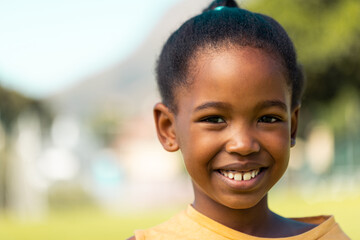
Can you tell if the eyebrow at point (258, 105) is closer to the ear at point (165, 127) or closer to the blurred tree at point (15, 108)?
the ear at point (165, 127)

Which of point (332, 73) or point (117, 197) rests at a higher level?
point (332, 73)

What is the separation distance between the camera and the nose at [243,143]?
224 centimetres

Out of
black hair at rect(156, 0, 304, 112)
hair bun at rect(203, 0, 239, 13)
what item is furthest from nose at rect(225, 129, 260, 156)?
hair bun at rect(203, 0, 239, 13)

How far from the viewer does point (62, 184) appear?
64.0ft

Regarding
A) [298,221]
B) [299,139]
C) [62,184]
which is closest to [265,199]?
[298,221]

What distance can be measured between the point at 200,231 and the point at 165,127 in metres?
0.46

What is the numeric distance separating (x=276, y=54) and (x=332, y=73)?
1907cm

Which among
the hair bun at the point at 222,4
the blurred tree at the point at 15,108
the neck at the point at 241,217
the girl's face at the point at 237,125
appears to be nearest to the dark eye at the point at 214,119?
the girl's face at the point at 237,125

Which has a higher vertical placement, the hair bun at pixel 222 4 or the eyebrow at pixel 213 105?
the hair bun at pixel 222 4

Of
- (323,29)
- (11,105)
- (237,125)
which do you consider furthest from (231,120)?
(11,105)

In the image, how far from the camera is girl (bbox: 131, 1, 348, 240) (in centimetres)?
229

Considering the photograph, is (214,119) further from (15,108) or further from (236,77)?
(15,108)

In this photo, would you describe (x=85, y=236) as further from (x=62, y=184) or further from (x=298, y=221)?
(x=62, y=184)

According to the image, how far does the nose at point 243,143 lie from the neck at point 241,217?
13.0 inches
